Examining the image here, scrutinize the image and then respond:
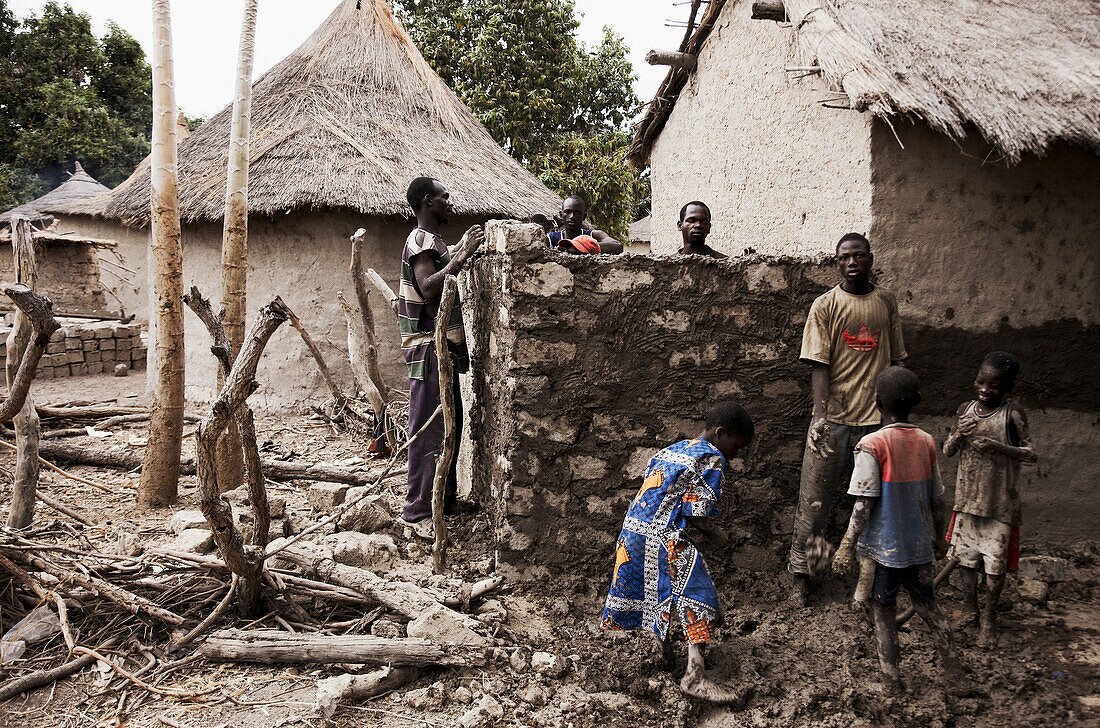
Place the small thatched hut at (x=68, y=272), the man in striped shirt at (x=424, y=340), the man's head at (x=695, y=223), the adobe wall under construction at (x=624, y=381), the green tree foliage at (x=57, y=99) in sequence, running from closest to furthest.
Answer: the adobe wall under construction at (x=624, y=381), the man's head at (x=695, y=223), the man in striped shirt at (x=424, y=340), the small thatched hut at (x=68, y=272), the green tree foliage at (x=57, y=99)

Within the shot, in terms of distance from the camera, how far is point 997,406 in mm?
3057

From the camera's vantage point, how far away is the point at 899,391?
272 cm

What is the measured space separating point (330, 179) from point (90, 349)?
4.92m

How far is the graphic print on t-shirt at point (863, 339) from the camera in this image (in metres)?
3.14

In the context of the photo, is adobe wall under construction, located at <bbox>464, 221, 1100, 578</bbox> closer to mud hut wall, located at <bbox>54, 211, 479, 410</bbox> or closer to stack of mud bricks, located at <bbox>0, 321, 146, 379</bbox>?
mud hut wall, located at <bbox>54, 211, 479, 410</bbox>

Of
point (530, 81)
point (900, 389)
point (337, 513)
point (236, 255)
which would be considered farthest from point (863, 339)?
point (530, 81)

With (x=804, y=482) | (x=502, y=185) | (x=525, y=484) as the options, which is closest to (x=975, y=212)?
(x=804, y=482)

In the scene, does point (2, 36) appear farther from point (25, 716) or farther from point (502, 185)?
point (25, 716)

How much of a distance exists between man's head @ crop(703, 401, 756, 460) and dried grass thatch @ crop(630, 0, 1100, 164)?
155cm

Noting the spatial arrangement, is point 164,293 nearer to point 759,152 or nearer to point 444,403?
point 444,403

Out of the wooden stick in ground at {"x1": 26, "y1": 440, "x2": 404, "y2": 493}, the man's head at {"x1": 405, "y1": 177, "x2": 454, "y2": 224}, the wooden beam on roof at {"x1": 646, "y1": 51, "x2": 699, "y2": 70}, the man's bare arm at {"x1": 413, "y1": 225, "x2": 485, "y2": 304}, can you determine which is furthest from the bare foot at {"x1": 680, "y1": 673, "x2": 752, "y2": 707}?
the wooden beam on roof at {"x1": 646, "y1": 51, "x2": 699, "y2": 70}

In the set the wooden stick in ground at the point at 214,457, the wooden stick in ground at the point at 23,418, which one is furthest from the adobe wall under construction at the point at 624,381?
the wooden stick in ground at the point at 23,418

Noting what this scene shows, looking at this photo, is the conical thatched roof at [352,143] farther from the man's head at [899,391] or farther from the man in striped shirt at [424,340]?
the man's head at [899,391]

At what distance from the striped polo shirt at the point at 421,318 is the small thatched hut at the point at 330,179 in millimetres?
3435
